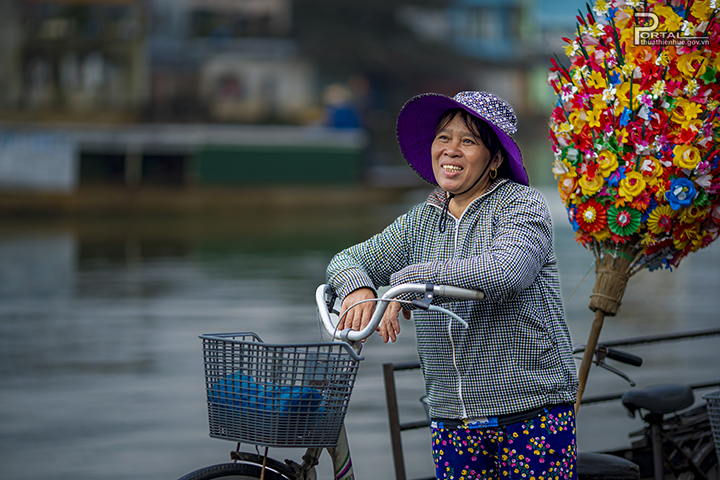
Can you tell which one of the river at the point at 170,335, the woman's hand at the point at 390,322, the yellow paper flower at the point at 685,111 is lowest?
the river at the point at 170,335

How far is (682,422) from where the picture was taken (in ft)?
13.3

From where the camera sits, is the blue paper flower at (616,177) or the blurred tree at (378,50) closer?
the blue paper flower at (616,177)

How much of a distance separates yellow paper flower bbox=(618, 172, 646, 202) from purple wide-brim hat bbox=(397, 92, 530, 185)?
745 mm

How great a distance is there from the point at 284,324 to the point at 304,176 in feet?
39.8

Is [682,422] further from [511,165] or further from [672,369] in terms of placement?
[672,369]

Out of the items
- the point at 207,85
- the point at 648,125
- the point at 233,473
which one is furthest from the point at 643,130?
the point at 207,85

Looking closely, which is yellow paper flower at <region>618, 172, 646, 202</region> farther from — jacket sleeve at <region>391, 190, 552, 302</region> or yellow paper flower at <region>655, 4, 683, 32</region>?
jacket sleeve at <region>391, 190, 552, 302</region>

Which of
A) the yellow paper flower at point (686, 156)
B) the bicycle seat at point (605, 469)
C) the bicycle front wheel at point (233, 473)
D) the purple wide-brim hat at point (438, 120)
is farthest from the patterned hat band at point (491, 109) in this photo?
the bicycle seat at point (605, 469)

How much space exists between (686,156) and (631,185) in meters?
0.21

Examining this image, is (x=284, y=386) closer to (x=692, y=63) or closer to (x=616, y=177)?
(x=616, y=177)

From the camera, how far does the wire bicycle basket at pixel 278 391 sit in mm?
2531

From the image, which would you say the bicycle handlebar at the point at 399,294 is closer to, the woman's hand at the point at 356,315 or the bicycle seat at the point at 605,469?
the woman's hand at the point at 356,315

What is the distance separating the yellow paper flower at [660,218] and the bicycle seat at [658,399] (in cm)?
64

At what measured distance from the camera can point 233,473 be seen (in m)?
2.79
